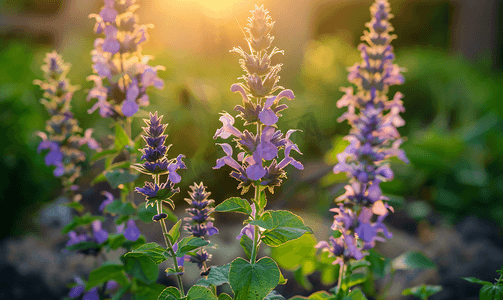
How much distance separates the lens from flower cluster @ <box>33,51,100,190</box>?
83.6 inches

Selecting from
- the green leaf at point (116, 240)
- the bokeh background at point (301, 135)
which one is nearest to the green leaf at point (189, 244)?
the green leaf at point (116, 240)

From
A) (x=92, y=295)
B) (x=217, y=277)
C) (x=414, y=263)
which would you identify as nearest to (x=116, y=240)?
(x=92, y=295)

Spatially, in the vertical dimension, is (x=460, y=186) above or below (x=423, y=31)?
below

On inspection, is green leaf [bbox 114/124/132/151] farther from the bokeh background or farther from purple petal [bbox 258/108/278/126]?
the bokeh background

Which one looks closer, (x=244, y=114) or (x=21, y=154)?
(x=244, y=114)

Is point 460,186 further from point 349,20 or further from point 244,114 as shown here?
point 349,20

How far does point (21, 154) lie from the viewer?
3756mm

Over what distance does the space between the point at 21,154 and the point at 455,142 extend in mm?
4949

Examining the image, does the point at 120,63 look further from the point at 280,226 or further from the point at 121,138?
the point at 280,226

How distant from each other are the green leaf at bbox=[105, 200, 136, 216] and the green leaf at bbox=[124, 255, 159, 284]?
0.23 m

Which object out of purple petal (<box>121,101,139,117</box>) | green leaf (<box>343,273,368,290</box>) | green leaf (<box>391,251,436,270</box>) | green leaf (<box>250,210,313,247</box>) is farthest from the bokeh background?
purple petal (<box>121,101,139,117</box>)

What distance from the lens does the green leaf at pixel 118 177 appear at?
Result: 169 centimetres

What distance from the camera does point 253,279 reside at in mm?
1254

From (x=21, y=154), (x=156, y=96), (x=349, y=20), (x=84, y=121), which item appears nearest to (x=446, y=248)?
(x=156, y=96)
